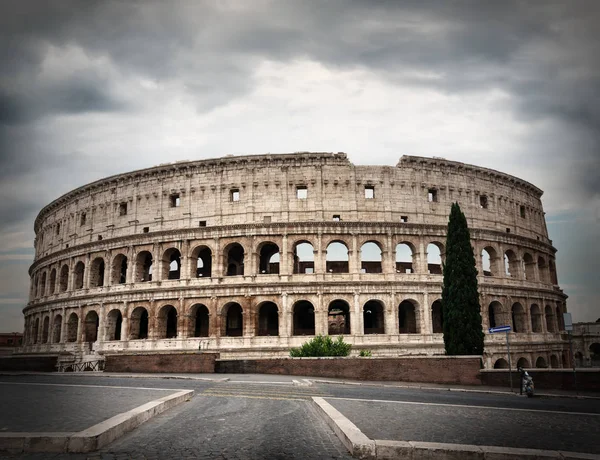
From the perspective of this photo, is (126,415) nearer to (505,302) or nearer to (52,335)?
(505,302)

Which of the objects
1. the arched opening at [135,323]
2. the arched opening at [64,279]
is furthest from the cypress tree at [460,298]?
the arched opening at [64,279]

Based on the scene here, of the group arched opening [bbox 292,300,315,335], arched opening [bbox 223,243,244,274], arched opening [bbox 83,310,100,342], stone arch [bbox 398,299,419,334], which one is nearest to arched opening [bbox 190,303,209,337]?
arched opening [bbox 223,243,244,274]

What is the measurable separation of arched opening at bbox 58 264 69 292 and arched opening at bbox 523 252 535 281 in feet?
125

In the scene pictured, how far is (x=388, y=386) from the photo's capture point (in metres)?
17.2

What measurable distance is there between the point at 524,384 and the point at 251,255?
765 inches

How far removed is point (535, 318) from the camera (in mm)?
35719

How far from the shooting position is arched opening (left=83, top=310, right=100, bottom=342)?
34.5 meters

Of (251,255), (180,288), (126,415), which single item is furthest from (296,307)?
(126,415)

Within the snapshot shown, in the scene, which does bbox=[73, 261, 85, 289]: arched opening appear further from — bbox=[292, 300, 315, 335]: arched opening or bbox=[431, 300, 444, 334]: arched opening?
bbox=[431, 300, 444, 334]: arched opening

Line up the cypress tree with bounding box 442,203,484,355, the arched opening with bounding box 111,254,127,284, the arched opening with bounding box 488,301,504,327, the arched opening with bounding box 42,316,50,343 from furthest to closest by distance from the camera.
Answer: the arched opening with bounding box 42,316,50,343 → the arched opening with bounding box 111,254,127,284 → the arched opening with bounding box 488,301,504,327 → the cypress tree with bounding box 442,203,484,355

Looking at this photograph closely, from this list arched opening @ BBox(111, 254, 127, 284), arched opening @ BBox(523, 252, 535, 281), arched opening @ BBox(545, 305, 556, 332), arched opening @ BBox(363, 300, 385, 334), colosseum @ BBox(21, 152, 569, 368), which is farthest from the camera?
arched opening @ BBox(545, 305, 556, 332)

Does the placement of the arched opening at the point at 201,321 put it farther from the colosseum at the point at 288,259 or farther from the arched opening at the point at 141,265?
the arched opening at the point at 141,265

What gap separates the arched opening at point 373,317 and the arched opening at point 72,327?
2282 centimetres

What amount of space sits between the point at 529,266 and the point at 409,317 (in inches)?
456
